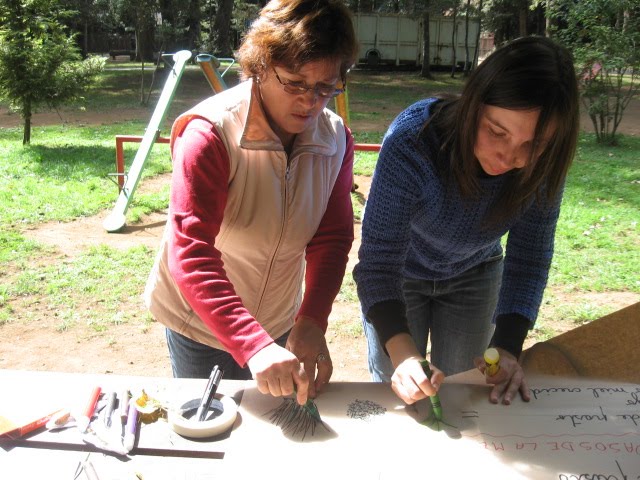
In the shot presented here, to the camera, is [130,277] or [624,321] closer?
[624,321]

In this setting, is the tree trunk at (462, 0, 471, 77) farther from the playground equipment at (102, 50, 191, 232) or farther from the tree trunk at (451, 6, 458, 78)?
the playground equipment at (102, 50, 191, 232)

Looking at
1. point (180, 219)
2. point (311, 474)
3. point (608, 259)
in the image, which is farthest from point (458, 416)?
point (608, 259)

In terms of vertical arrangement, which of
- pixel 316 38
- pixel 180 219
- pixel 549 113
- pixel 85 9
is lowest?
pixel 180 219

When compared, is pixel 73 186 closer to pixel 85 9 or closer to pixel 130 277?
pixel 130 277

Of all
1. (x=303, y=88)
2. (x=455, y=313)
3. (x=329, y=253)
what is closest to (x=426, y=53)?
(x=455, y=313)

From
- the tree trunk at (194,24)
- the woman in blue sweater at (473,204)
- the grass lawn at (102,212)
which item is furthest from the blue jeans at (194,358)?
the tree trunk at (194,24)

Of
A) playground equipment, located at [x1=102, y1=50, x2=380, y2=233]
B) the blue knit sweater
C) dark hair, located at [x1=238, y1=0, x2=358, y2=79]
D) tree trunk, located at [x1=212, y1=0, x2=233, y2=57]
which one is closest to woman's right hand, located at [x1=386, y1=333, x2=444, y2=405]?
the blue knit sweater

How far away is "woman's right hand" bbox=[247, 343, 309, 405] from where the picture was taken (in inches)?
48.3

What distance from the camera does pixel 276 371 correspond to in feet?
4.03

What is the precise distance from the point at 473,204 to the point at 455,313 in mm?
401

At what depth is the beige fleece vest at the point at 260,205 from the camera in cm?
140

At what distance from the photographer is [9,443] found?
1.26 meters

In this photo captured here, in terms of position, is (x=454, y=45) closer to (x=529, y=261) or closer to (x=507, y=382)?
(x=529, y=261)

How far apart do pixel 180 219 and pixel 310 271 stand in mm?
373
